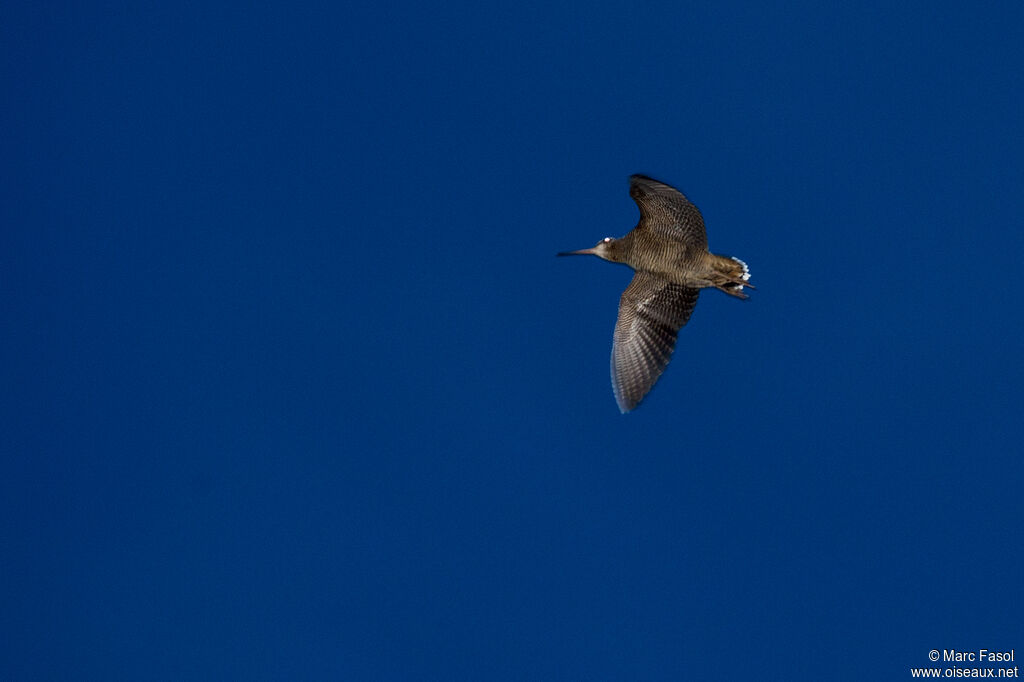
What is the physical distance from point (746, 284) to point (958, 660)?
6838mm

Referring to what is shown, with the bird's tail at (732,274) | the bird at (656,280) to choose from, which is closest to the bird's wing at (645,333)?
the bird at (656,280)

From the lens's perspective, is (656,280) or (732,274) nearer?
(732,274)

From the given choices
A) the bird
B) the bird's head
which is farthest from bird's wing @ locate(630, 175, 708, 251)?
the bird's head

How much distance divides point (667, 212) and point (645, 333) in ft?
5.91

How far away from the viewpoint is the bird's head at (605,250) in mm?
18812

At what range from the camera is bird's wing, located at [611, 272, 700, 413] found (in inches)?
721

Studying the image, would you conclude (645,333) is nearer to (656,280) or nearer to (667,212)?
(656,280)

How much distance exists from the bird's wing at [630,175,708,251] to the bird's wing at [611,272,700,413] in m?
0.81

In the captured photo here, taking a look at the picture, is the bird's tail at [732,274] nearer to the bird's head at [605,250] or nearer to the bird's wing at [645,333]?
the bird's wing at [645,333]

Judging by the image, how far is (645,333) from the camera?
18.6 metres

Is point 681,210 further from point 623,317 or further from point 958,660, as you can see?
point 958,660

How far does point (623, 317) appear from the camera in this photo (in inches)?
739

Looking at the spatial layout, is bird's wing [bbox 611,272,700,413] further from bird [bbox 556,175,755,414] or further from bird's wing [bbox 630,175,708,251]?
bird's wing [bbox 630,175,708,251]

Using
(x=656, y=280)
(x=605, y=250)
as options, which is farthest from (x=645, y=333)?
(x=605, y=250)
